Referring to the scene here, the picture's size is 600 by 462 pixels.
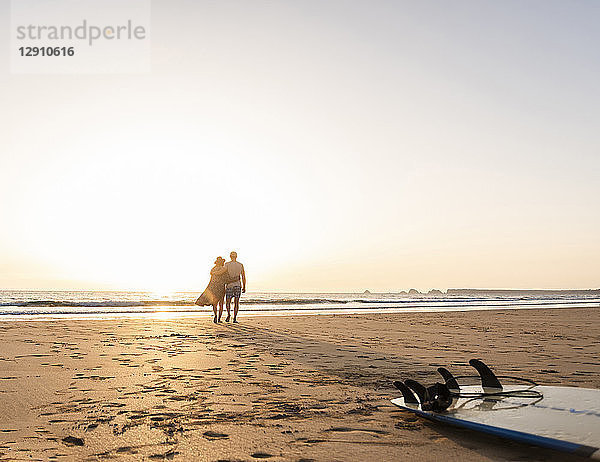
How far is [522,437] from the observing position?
296cm

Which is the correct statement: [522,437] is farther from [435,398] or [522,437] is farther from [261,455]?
[261,455]

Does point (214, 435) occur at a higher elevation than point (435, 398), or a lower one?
lower

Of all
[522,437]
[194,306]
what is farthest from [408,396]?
[194,306]

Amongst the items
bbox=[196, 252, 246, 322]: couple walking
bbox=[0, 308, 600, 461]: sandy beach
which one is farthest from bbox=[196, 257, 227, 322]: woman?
bbox=[0, 308, 600, 461]: sandy beach

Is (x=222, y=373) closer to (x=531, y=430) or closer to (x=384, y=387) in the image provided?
(x=384, y=387)

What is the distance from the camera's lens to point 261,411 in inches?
156

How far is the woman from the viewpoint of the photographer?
14117mm

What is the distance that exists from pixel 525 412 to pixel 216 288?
38.7ft

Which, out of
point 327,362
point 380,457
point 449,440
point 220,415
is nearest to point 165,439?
point 220,415

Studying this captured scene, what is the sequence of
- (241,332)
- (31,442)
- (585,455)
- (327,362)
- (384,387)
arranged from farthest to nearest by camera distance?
1. (241,332)
2. (327,362)
3. (384,387)
4. (31,442)
5. (585,455)

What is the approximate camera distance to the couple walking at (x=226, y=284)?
13742 millimetres

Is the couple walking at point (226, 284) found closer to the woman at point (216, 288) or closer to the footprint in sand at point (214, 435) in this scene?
the woman at point (216, 288)

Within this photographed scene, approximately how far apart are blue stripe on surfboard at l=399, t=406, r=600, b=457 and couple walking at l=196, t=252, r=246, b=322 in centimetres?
1015

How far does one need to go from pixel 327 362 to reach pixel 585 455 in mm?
4105
